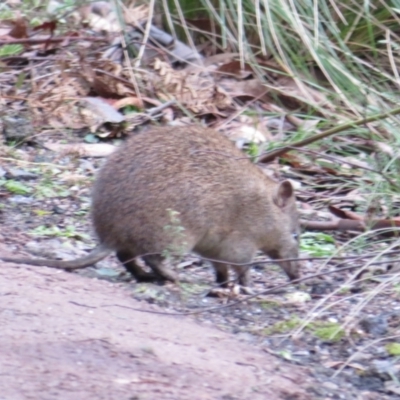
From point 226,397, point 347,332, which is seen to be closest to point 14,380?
point 226,397

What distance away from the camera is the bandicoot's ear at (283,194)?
214 inches

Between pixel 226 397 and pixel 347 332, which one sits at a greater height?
pixel 226 397

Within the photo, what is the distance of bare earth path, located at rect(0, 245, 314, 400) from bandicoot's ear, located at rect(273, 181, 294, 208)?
128 centimetres

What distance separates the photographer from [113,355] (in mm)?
3592

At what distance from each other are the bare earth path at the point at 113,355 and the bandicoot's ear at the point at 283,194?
4.20 ft

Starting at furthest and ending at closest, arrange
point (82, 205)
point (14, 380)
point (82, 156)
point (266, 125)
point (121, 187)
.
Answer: point (266, 125) → point (82, 156) → point (82, 205) → point (121, 187) → point (14, 380)

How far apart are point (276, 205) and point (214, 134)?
1.62 ft

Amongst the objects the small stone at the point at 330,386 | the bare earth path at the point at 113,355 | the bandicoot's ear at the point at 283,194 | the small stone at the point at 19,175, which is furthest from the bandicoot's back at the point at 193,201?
the small stone at the point at 19,175

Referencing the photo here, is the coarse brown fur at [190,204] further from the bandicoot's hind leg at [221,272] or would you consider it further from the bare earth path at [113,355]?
the bare earth path at [113,355]

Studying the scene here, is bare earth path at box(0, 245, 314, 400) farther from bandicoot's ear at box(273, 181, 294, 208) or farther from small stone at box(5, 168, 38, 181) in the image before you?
small stone at box(5, 168, 38, 181)

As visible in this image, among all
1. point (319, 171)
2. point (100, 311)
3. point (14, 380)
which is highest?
point (14, 380)

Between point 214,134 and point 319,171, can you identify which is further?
point 319,171

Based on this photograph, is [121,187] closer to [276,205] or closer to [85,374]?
[276,205]

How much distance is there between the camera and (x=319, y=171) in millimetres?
6867
